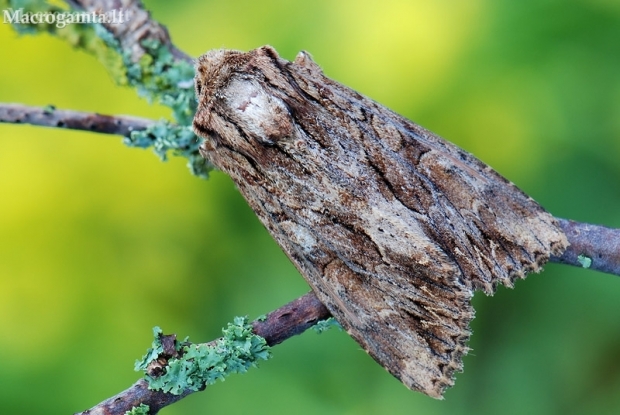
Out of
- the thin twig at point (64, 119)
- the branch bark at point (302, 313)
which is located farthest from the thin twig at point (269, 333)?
the thin twig at point (64, 119)

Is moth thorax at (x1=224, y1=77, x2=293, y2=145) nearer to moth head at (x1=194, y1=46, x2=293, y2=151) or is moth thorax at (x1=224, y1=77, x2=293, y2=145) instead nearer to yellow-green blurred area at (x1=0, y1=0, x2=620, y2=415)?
moth head at (x1=194, y1=46, x2=293, y2=151)

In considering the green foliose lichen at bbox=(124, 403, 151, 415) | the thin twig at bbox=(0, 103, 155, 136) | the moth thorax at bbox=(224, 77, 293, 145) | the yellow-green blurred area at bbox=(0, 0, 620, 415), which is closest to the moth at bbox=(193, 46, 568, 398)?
the moth thorax at bbox=(224, 77, 293, 145)

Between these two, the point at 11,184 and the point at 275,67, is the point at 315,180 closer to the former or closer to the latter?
the point at 275,67

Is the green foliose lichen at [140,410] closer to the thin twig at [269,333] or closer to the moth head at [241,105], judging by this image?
the thin twig at [269,333]

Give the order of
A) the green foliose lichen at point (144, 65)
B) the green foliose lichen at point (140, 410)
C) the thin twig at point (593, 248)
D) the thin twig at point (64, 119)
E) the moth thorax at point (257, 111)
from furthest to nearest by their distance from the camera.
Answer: the green foliose lichen at point (144, 65) < the thin twig at point (64, 119) < the moth thorax at point (257, 111) < the thin twig at point (593, 248) < the green foliose lichen at point (140, 410)

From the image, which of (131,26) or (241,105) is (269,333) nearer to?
(241,105)

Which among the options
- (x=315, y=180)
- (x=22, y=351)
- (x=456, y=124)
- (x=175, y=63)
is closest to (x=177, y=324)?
(x=22, y=351)
